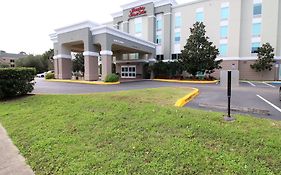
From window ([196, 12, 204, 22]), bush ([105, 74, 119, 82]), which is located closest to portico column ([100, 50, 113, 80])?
bush ([105, 74, 119, 82])

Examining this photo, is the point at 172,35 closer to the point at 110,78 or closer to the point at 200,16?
the point at 200,16

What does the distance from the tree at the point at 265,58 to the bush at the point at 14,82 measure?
90.9ft

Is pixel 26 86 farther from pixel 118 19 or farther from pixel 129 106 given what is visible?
pixel 118 19

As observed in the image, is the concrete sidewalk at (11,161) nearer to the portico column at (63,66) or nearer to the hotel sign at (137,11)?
the portico column at (63,66)

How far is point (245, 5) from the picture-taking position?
29.0m

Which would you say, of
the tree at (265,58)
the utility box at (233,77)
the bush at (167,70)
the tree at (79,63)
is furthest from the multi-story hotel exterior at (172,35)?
the utility box at (233,77)

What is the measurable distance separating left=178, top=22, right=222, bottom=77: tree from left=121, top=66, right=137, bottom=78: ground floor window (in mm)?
12457

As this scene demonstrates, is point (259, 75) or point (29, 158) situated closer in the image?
point (29, 158)

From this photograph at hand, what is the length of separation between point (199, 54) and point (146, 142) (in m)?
21.5

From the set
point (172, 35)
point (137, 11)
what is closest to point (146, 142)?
point (172, 35)

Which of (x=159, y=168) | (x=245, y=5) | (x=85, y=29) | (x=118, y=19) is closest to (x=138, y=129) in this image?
(x=159, y=168)

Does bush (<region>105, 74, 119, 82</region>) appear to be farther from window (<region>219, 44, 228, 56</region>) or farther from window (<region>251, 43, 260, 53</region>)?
window (<region>251, 43, 260, 53</region>)

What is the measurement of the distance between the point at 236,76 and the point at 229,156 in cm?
296

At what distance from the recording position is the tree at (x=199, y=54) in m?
24.2
